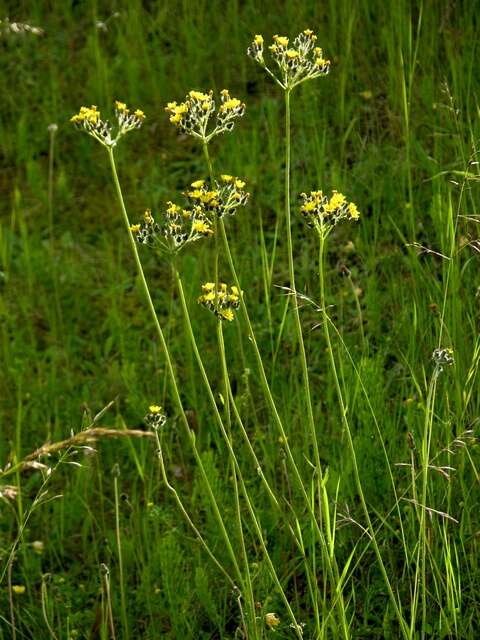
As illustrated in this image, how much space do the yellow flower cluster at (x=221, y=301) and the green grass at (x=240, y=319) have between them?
320 millimetres

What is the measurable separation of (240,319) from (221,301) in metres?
1.55

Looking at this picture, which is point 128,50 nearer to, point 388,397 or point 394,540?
point 388,397

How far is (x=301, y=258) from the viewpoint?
3797 mm

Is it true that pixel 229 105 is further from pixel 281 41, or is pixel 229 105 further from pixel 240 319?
pixel 240 319

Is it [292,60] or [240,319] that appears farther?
[240,319]

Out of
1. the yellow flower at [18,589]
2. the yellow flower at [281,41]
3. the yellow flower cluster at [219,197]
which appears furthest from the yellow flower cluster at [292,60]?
the yellow flower at [18,589]

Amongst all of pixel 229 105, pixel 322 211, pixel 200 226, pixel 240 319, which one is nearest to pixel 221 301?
pixel 200 226

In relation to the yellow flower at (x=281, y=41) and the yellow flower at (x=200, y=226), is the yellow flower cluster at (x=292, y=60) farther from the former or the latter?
the yellow flower at (x=200, y=226)

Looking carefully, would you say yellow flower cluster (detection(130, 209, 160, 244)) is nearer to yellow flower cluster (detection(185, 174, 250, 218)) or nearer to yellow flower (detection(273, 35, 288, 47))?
yellow flower cluster (detection(185, 174, 250, 218))

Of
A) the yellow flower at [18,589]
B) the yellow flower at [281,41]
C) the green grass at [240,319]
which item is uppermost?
the yellow flower at [281,41]

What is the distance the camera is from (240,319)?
11.1 feet

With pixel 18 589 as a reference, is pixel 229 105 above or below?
above

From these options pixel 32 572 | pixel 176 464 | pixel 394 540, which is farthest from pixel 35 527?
pixel 394 540

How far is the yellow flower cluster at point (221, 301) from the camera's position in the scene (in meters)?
1.79
